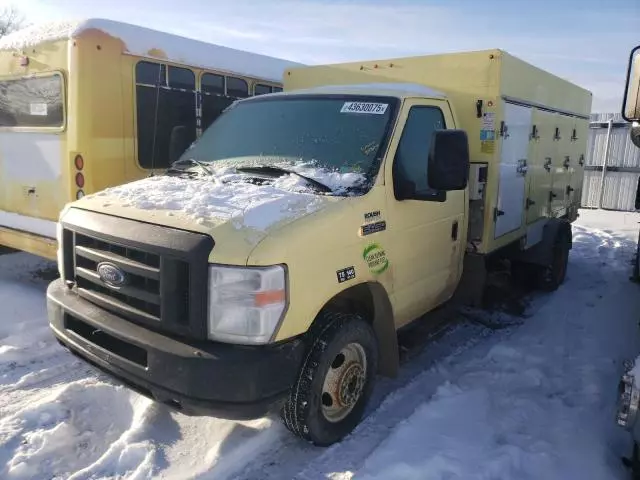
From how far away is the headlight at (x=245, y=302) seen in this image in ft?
9.05

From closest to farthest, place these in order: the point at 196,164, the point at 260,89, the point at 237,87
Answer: the point at 196,164, the point at 237,87, the point at 260,89

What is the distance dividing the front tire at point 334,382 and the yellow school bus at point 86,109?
266 cm

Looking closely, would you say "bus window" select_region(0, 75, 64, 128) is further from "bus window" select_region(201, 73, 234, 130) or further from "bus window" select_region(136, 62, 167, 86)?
"bus window" select_region(201, 73, 234, 130)

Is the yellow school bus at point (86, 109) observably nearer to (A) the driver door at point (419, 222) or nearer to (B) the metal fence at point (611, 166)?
(A) the driver door at point (419, 222)

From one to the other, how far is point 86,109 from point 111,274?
9.80 feet

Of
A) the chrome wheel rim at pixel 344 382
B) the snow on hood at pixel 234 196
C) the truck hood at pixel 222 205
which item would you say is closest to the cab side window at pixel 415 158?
the snow on hood at pixel 234 196

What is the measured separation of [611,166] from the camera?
52.9 feet

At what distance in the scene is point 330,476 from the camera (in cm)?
317

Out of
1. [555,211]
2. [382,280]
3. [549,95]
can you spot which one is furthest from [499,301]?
[382,280]

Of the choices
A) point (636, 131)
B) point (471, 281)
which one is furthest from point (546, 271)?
point (636, 131)

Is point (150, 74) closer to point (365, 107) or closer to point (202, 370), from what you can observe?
point (365, 107)

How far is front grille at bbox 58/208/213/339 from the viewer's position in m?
2.81

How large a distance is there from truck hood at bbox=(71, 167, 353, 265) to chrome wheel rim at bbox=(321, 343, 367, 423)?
0.95 metres

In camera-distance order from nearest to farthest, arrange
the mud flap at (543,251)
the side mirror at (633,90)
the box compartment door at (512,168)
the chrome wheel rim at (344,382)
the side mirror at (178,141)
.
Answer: the chrome wheel rim at (344,382) → the side mirror at (633,90) → the box compartment door at (512,168) → the side mirror at (178,141) → the mud flap at (543,251)
